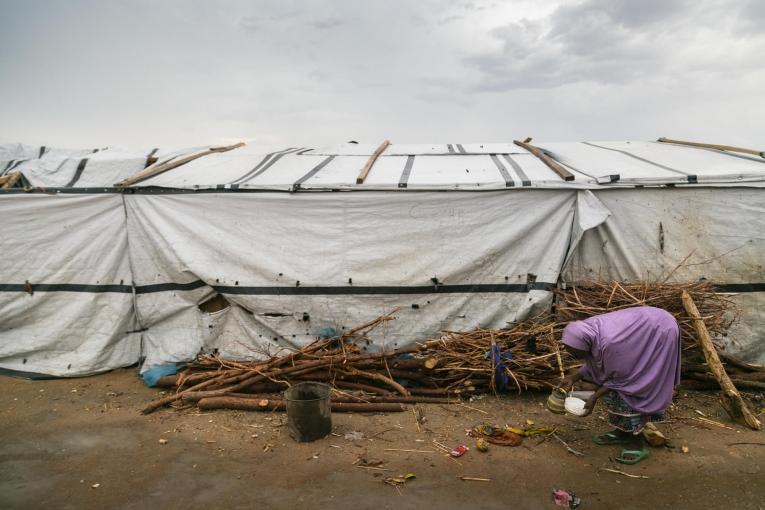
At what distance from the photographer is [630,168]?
5711 millimetres

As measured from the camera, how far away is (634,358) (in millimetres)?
3525

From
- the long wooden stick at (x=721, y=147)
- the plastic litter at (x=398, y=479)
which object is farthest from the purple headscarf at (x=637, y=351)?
the long wooden stick at (x=721, y=147)

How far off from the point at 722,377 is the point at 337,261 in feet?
12.6

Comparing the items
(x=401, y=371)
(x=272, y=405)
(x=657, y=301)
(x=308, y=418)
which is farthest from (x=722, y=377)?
(x=272, y=405)

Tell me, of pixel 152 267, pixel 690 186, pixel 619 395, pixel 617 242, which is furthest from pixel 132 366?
pixel 690 186

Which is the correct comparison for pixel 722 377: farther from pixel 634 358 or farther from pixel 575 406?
pixel 575 406

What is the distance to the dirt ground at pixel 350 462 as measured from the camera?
129 inches

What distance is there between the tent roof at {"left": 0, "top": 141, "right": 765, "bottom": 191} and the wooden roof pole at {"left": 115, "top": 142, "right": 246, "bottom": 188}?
69 mm

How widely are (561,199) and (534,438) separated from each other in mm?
2557

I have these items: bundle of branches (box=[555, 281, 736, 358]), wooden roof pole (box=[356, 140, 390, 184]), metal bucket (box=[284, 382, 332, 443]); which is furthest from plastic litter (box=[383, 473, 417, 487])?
wooden roof pole (box=[356, 140, 390, 184])

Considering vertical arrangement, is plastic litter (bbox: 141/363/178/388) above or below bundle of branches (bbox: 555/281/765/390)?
below

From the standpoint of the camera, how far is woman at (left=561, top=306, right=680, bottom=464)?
351 cm

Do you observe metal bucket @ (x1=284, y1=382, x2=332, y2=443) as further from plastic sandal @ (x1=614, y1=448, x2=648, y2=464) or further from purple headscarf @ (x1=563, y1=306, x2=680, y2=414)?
plastic sandal @ (x1=614, y1=448, x2=648, y2=464)

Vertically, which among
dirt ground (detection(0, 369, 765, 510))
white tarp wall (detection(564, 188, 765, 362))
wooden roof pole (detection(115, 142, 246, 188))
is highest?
wooden roof pole (detection(115, 142, 246, 188))
